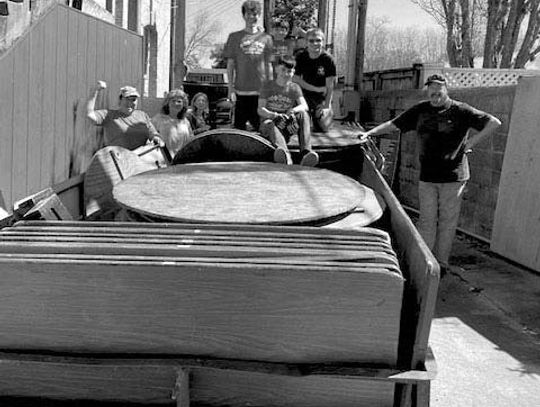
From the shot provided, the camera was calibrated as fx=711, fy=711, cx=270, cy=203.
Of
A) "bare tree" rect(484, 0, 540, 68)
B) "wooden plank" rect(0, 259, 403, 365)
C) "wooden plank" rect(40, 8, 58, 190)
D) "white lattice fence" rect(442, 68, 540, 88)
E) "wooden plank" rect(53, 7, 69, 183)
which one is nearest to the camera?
"wooden plank" rect(0, 259, 403, 365)

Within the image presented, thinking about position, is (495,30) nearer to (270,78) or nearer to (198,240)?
(270,78)

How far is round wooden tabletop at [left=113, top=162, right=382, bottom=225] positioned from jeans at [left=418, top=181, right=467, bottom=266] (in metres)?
2.25

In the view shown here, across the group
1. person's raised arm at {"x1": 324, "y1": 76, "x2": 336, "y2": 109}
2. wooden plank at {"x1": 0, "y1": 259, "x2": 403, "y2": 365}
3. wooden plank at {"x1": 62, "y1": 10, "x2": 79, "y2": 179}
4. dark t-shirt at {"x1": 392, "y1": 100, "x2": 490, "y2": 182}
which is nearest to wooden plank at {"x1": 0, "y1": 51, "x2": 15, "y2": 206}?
wooden plank at {"x1": 62, "y1": 10, "x2": 79, "y2": 179}

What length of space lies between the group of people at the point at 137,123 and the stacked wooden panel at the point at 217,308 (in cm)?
448

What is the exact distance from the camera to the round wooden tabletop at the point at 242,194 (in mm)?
3604

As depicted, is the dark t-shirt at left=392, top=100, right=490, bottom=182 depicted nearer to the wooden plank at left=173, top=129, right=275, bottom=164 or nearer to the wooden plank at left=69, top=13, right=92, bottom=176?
the wooden plank at left=173, top=129, right=275, bottom=164

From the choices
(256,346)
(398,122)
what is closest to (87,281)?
(256,346)

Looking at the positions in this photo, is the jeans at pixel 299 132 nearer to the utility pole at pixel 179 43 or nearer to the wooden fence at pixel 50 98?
the wooden fence at pixel 50 98

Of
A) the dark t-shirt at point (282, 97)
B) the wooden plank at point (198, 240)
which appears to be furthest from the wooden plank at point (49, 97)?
the wooden plank at point (198, 240)

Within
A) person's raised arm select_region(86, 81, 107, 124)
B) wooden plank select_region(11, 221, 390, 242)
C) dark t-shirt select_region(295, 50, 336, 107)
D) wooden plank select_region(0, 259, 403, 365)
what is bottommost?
wooden plank select_region(0, 259, 403, 365)

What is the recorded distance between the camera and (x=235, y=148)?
528 cm

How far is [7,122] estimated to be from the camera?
4977 mm

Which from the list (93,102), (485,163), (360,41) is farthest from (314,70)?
(360,41)

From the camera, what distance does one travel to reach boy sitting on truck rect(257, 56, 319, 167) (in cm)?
641
